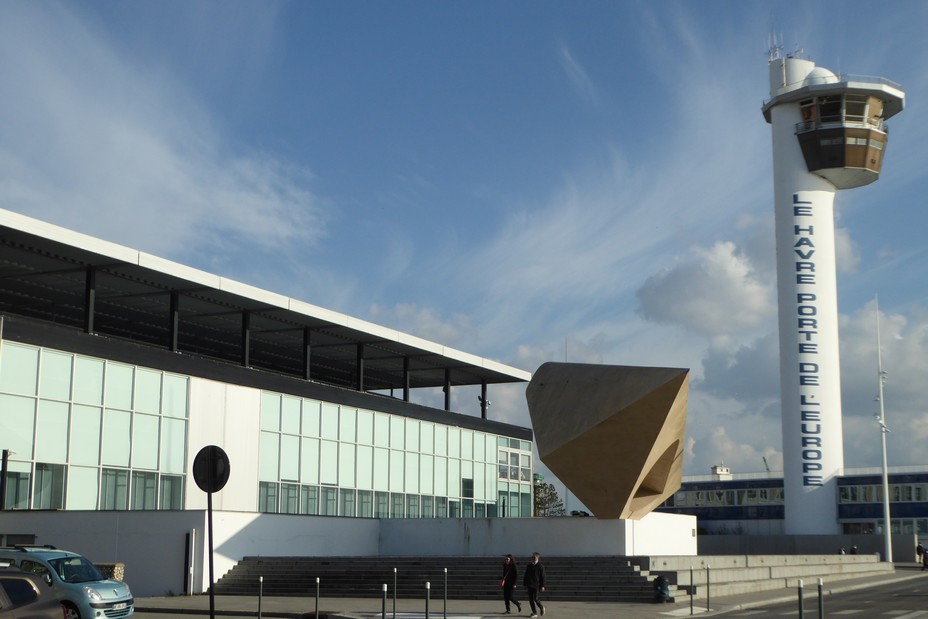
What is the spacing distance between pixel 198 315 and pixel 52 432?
14.8 metres

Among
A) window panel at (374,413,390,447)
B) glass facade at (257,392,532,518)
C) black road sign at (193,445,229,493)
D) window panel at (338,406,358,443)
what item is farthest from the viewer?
window panel at (374,413,390,447)

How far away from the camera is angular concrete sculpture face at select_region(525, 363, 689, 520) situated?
107ft

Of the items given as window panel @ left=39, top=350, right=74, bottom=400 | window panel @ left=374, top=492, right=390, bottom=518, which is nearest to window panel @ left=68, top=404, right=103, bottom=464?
window panel @ left=39, top=350, right=74, bottom=400

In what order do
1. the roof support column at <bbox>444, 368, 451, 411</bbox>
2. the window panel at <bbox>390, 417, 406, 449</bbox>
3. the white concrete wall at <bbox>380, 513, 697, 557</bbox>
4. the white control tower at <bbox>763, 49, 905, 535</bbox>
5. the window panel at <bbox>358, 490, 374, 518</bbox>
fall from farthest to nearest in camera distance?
the white control tower at <bbox>763, 49, 905, 535</bbox>, the roof support column at <bbox>444, 368, 451, 411</bbox>, the window panel at <bbox>390, 417, 406, 449</bbox>, the window panel at <bbox>358, 490, 374, 518</bbox>, the white concrete wall at <bbox>380, 513, 697, 557</bbox>

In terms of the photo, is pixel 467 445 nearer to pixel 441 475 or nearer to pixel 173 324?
pixel 441 475

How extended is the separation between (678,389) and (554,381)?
4087 millimetres

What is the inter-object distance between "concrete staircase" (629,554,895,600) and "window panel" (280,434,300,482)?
1796 centimetres

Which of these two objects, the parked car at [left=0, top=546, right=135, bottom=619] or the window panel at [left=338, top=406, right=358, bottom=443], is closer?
the parked car at [left=0, top=546, right=135, bottom=619]

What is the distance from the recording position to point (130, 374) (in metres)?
37.2

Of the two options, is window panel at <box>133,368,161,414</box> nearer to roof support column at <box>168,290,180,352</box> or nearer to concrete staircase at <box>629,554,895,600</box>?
roof support column at <box>168,290,180,352</box>

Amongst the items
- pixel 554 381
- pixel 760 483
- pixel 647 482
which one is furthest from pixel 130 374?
pixel 760 483

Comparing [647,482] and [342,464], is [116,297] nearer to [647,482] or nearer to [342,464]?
[342,464]

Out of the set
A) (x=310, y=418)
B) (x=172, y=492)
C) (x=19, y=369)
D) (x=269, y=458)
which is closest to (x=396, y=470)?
(x=310, y=418)

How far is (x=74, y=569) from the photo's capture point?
20750 millimetres
